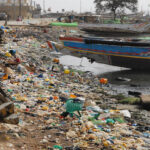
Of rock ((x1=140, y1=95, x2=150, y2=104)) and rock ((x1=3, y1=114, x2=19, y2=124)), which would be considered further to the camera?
rock ((x1=140, y1=95, x2=150, y2=104))

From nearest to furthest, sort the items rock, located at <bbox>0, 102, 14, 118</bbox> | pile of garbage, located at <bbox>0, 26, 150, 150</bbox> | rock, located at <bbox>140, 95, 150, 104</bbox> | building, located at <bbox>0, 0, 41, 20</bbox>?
pile of garbage, located at <bbox>0, 26, 150, 150</bbox>
rock, located at <bbox>0, 102, 14, 118</bbox>
rock, located at <bbox>140, 95, 150, 104</bbox>
building, located at <bbox>0, 0, 41, 20</bbox>

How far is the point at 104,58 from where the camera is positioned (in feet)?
47.7

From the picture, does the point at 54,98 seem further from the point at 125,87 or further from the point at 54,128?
the point at 125,87

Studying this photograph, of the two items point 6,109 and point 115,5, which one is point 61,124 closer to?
point 6,109

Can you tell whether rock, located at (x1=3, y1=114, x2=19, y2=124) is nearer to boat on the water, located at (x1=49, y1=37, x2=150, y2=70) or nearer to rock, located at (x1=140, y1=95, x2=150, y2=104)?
rock, located at (x1=140, y1=95, x2=150, y2=104)

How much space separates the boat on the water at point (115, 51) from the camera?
45.0 ft

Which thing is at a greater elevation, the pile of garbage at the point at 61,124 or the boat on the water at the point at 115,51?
the boat on the water at the point at 115,51

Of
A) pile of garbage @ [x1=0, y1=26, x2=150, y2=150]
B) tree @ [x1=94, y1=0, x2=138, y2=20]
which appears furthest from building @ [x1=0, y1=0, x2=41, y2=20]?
pile of garbage @ [x1=0, y1=26, x2=150, y2=150]

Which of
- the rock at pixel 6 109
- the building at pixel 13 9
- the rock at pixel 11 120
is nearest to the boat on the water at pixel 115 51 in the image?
the rock at pixel 6 109

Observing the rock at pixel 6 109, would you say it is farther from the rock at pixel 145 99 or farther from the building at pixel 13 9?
the building at pixel 13 9

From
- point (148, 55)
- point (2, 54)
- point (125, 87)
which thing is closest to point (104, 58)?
point (148, 55)

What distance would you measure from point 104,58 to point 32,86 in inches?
283

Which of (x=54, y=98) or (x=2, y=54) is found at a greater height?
(x=2, y=54)

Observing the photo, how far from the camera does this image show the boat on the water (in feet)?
45.0
